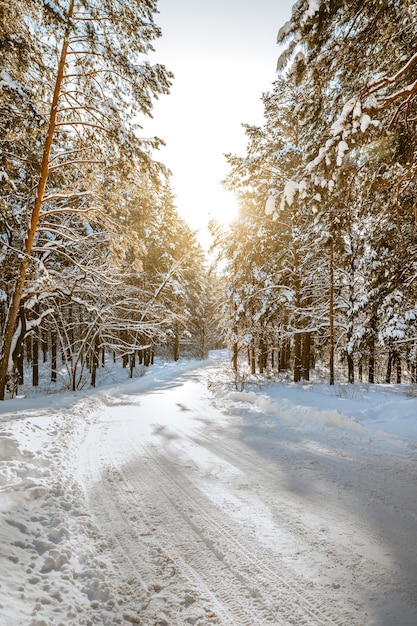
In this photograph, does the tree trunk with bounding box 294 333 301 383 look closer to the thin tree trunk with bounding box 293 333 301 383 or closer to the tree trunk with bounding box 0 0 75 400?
the thin tree trunk with bounding box 293 333 301 383

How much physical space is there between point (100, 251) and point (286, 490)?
12.5 m

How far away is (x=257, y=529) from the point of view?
3689 millimetres

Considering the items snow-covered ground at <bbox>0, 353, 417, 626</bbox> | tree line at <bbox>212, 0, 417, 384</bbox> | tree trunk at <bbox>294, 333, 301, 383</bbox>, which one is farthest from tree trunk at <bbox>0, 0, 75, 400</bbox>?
tree trunk at <bbox>294, 333, 301, 383</bbox>

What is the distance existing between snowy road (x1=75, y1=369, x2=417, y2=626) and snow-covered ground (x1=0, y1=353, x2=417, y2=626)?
17 mm

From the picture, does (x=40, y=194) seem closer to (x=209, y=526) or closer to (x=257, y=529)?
(x=209, y=526)

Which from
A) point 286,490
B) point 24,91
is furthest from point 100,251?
point 286,490

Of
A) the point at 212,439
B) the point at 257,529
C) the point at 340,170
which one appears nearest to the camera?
the point at 257,529

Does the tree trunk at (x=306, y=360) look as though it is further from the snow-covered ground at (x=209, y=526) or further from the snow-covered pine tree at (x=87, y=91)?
the snow-covered pine tree at (x=87, y=91)

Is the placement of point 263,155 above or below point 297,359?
above

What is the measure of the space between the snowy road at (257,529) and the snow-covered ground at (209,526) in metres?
0.02

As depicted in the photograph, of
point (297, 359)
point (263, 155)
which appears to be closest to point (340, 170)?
point (263, 155)

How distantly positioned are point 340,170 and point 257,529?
5.03 meters

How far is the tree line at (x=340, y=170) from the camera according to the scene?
4695 millimetres

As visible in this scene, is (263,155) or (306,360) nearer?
(263,155)
